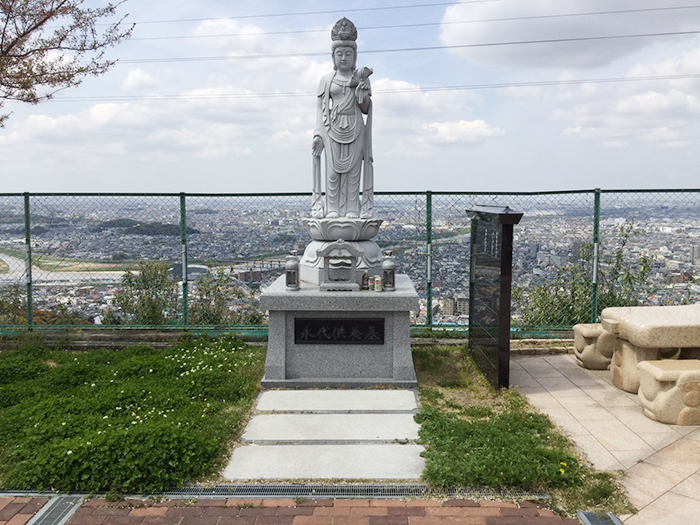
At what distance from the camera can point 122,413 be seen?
15.9ft

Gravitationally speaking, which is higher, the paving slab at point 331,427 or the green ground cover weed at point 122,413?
the green ground cover weed at point 122,413

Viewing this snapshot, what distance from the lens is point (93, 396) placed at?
206 inches

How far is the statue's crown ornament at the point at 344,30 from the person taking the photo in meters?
6.53

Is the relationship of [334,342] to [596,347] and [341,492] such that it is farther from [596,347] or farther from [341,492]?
[596,347]

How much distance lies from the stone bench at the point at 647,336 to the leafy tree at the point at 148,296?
5.50 meters

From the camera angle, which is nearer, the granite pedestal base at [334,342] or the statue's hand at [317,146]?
the granite pedestal base at [334,342]

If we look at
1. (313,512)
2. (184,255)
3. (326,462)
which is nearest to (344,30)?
(184,255)

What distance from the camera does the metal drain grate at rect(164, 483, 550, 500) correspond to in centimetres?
371

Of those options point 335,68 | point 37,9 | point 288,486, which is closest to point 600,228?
point 335,68

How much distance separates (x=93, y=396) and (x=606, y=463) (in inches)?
169

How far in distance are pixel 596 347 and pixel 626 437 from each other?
6.58ft

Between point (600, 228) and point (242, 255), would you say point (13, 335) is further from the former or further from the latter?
point (600, 228)

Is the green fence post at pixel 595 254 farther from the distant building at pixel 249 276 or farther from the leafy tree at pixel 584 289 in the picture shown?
the distant building at pixel 249 276

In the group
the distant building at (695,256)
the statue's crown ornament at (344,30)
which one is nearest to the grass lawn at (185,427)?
the distant building at (695,256)
